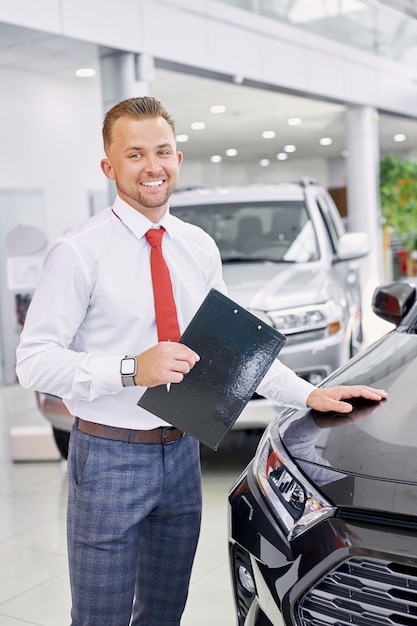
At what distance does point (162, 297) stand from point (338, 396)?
1.82 feet

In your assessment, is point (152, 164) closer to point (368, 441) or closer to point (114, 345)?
point (114, 345)

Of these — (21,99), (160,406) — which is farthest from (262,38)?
(160,406)

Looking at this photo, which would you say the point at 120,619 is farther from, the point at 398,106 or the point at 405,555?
the point at 398,106

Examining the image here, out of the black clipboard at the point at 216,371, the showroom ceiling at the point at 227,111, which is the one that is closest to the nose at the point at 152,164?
the black clipboard at the point at 216,371

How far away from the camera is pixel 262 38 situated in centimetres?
910

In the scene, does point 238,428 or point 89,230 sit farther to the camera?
point 238,428

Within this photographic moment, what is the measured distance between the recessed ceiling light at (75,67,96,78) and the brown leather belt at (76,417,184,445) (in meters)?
7.67

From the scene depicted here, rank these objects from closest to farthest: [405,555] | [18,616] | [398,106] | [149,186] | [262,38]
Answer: [405,555], [149,186], [18,616], [262,38], [398,106]

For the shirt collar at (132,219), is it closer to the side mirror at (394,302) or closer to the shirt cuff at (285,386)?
the shirt cuff at (285,386)

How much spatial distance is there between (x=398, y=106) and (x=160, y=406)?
41.7 feet

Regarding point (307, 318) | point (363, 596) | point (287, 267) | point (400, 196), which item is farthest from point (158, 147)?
point (400, 196)

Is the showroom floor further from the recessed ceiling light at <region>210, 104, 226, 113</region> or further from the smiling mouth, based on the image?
the recessed ceiling light at <region>210, 104, 226, 113</region>

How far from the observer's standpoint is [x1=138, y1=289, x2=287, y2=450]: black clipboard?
1.84 m

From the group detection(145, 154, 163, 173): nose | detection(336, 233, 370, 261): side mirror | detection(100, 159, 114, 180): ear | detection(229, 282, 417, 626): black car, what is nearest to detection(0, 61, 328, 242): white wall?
detection(336, 233, 370, 261): side mirror
